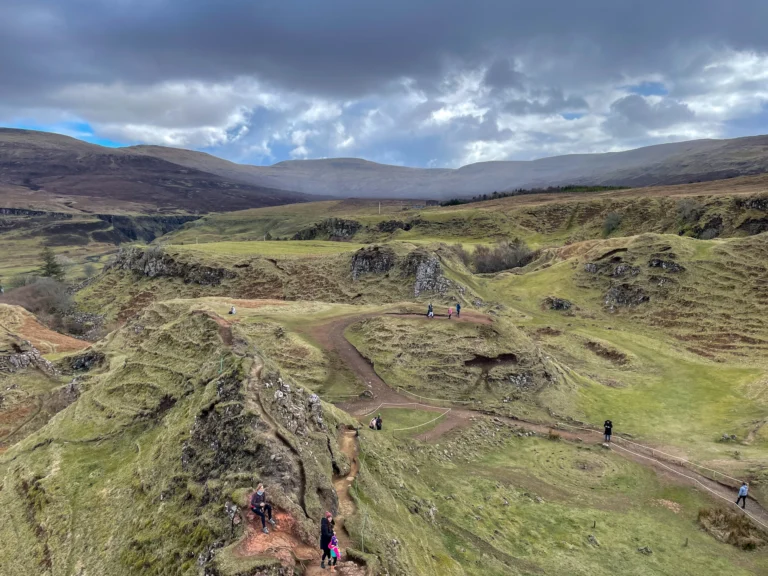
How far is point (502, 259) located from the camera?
12012 centimetres

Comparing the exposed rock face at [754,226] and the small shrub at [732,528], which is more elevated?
the exposed rock face at [754,226]

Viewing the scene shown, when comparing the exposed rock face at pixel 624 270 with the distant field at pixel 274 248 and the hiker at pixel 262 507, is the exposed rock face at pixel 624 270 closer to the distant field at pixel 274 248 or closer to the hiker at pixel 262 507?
the distant field at pixel 274 248

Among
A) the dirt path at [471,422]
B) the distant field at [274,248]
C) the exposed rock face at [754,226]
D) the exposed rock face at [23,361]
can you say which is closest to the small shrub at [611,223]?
the exposed rock face at [754,226]

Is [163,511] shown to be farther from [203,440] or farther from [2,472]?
[2,472]

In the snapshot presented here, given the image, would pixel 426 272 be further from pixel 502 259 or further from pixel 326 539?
pixel 326 539

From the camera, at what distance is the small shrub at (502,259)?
120m

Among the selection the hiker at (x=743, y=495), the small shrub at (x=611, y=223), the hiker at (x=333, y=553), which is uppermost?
the small shrub at (x=611, y=223)

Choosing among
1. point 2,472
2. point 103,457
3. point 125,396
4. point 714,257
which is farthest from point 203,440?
point 714,257

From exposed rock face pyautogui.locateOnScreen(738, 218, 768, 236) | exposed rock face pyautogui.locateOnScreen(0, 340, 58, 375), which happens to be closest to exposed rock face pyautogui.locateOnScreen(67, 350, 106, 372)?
exposed rock face pyautogui.locateOnScreen(0, 340, 58, 375)

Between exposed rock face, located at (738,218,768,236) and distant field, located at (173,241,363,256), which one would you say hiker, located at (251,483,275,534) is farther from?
exposed rock face, located at (738,218,768,236)

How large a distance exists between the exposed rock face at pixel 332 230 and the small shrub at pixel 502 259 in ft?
219

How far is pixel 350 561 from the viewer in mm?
14430

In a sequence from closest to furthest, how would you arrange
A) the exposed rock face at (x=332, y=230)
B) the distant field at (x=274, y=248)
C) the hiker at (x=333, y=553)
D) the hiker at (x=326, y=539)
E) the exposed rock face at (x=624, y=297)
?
1. the hiker at (x=333, y=553)
2. the hiker at (x=326, y=539)
3. the exposed rock face at (x=624, y=297)
4. the distant field at (x=274, y=248)
5. the exposed rock face at (x=332, y=230)

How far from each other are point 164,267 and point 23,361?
2088 inches
